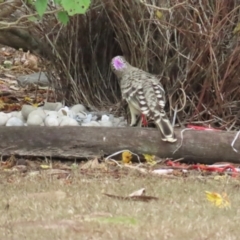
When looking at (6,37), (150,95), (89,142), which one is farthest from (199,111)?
(6,37)

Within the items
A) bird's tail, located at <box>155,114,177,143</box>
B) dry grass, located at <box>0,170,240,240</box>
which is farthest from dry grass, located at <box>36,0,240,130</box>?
dry grass, located at <box>0,170,240,240</box>

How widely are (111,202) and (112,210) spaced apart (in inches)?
10.0

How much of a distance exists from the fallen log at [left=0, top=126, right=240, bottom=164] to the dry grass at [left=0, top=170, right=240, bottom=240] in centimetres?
61

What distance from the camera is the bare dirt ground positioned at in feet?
13.5

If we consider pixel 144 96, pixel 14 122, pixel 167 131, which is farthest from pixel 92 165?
pixel 14 122

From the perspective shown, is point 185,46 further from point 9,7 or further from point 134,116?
point 9,7

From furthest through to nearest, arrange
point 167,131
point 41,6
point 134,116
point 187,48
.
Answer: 1. point 187,48
2. point 134,116
3. point 167,131
4. point 41,6

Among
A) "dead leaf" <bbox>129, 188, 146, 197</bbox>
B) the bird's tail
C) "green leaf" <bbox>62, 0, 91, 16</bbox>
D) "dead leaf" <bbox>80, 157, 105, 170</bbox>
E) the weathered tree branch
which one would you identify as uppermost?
"green leaf" <bbox>62, 0, 91, 16</bbox>

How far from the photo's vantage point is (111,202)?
15.9 feet

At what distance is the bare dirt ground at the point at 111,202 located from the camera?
4.12m

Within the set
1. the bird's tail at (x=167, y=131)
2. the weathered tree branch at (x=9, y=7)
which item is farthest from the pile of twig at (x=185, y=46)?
the bird's tail at (x=167, y=131)

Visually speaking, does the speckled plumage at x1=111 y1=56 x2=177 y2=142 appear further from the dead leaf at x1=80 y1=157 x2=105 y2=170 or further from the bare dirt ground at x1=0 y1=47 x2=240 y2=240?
the dead leaf at x1=80 y1=157 x2=105 y2=170

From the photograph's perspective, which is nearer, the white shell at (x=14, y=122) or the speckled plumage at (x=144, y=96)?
the speckled plumage at (x=144, y=96)

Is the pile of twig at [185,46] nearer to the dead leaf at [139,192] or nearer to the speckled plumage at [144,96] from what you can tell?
the speckled plumage at [144,96]
